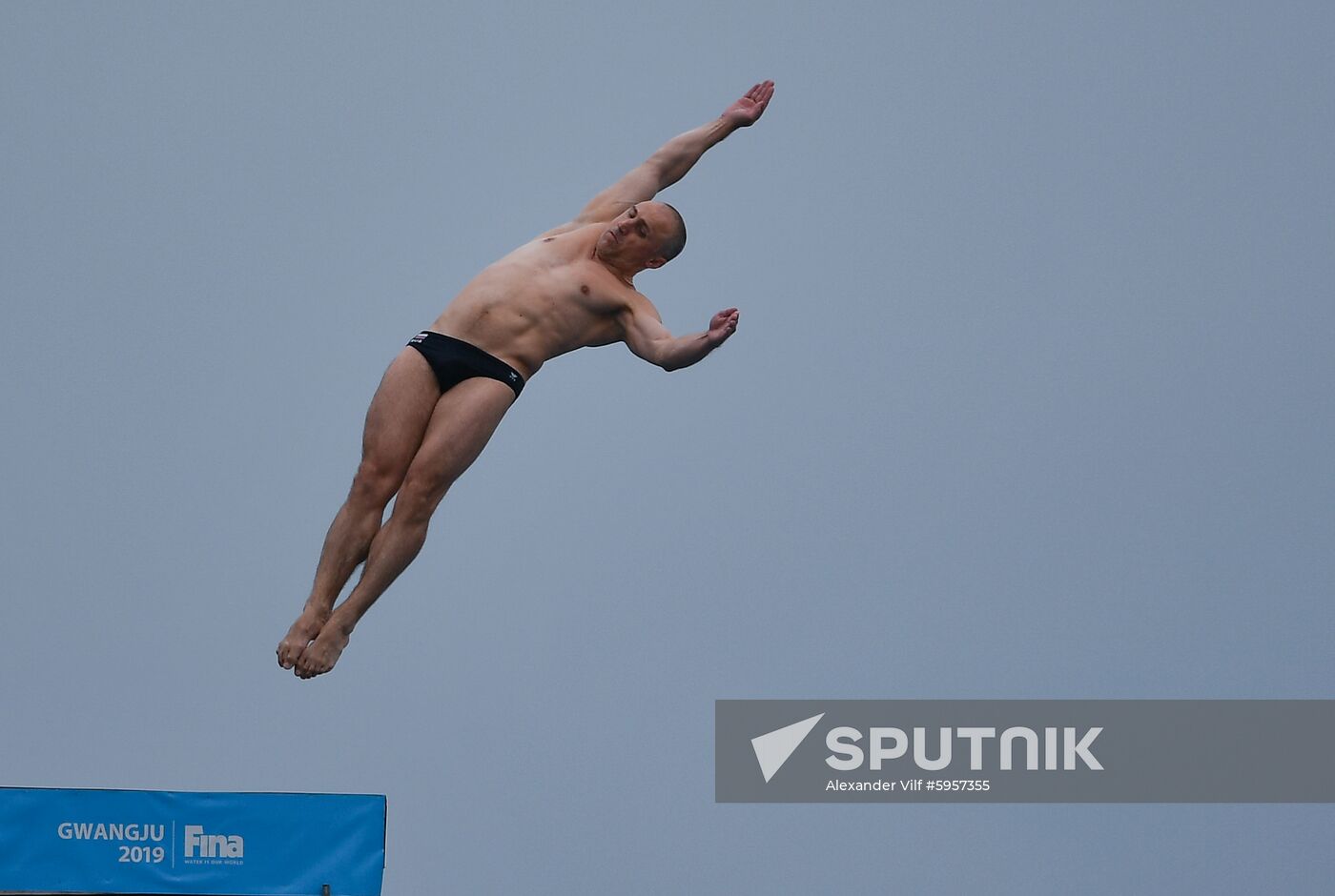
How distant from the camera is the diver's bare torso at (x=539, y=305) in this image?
849 centimetres

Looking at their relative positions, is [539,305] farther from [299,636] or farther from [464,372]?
[299,636]

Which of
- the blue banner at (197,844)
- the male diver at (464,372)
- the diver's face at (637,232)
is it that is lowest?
the blue banner at (197,844)

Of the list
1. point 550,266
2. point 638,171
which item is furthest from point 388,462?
point 638,171

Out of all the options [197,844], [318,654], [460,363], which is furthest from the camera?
[197,844]

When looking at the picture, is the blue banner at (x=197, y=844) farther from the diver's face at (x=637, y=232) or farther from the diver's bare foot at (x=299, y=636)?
the diver's face at (x=637, y=232)

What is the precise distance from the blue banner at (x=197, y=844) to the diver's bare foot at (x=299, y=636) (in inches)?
114

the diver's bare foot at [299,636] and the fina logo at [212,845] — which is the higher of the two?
the diver's bare foot at [299,636]

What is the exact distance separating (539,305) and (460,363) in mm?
401

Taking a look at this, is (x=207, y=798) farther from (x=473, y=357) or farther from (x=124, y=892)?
(x=473, y=357)

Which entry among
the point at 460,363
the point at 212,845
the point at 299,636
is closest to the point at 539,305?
the point at 460,363

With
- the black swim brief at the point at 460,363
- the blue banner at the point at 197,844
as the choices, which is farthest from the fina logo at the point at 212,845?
the black swim brief at the point at 460,363

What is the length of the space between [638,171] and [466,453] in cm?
147

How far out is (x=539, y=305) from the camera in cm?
850

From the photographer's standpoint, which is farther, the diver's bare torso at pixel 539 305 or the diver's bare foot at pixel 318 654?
the diver's bare torso at pixel 539 305
